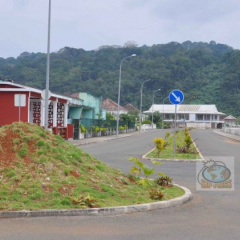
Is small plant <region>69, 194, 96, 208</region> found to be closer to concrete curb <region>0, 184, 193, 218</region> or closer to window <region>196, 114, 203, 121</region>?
concrete curb <region>0, 184, 193, 218</region>

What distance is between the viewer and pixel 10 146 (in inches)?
388

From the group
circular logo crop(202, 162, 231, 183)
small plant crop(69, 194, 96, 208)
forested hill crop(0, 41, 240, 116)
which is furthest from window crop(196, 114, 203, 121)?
small plant crop(69, 194, 96, 208)

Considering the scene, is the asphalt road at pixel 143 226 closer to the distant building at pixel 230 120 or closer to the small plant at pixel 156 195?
the small plant at pixel 156 195

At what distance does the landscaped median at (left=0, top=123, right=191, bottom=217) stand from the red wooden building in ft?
52.0

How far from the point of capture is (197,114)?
11931 cm

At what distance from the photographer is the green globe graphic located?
12.4 metres

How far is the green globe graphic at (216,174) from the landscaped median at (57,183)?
82.7 inches

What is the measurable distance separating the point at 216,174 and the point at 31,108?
81.1ft

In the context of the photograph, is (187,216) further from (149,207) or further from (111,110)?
(111,110)

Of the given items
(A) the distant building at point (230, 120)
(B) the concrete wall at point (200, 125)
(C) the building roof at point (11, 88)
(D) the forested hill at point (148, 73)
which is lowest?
(B) the concrete wall at point (200, 125)

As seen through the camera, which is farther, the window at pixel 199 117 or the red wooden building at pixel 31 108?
the window at pixel 199 117

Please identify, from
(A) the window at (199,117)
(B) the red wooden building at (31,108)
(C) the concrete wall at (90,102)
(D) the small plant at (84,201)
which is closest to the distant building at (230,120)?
(A) the window at (199,117)

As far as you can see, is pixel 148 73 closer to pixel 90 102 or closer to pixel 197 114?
pixel 197 114

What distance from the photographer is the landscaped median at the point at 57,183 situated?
8156 mm
